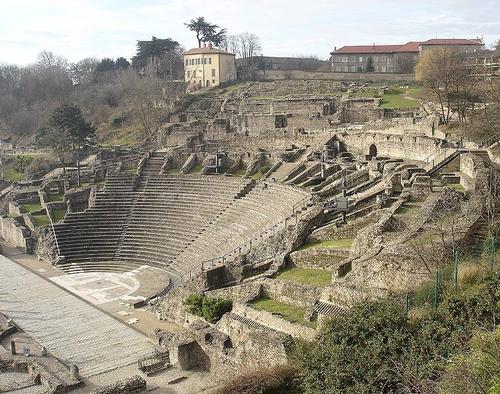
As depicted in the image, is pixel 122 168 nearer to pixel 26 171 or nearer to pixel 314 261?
pixel 26 171

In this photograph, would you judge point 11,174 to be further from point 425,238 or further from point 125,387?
point 425,238

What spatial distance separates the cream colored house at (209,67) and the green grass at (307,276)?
178ft

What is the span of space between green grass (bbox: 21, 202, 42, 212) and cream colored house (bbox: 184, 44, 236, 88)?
3598 cm

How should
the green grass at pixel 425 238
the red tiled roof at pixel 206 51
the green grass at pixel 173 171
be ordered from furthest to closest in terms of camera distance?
1. the red tiled roof at pixel 206 51
2. the green grass at pixel 173 171
3. the green grass at pixel 425 238

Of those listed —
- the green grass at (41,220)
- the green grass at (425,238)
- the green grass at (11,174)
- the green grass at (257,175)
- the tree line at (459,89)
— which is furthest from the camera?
the green grass at (11,174)

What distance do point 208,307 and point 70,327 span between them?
6.62 metres

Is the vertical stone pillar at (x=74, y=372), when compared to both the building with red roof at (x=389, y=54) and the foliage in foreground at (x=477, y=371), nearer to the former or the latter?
the foliage in foreground at (x=477, y=371)

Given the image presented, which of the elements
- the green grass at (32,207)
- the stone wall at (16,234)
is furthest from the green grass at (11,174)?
the stone wall at (16,234)

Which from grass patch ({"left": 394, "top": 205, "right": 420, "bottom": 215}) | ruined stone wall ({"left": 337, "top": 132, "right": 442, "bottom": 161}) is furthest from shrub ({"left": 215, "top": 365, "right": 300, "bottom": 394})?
ruined stone wall ({"left": 337, "top": 132, "right": 442, "bottom": 161})

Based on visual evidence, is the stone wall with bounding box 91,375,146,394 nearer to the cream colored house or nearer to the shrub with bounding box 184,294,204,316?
the shrub with bounding box 184,294,204,316

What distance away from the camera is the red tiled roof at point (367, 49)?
82125 mm

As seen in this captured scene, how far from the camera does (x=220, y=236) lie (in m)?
31.2

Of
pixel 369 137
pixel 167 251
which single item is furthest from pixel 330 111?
pixel 167 251

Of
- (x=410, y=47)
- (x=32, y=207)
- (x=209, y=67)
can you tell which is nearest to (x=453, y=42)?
(x=410, y=47)
